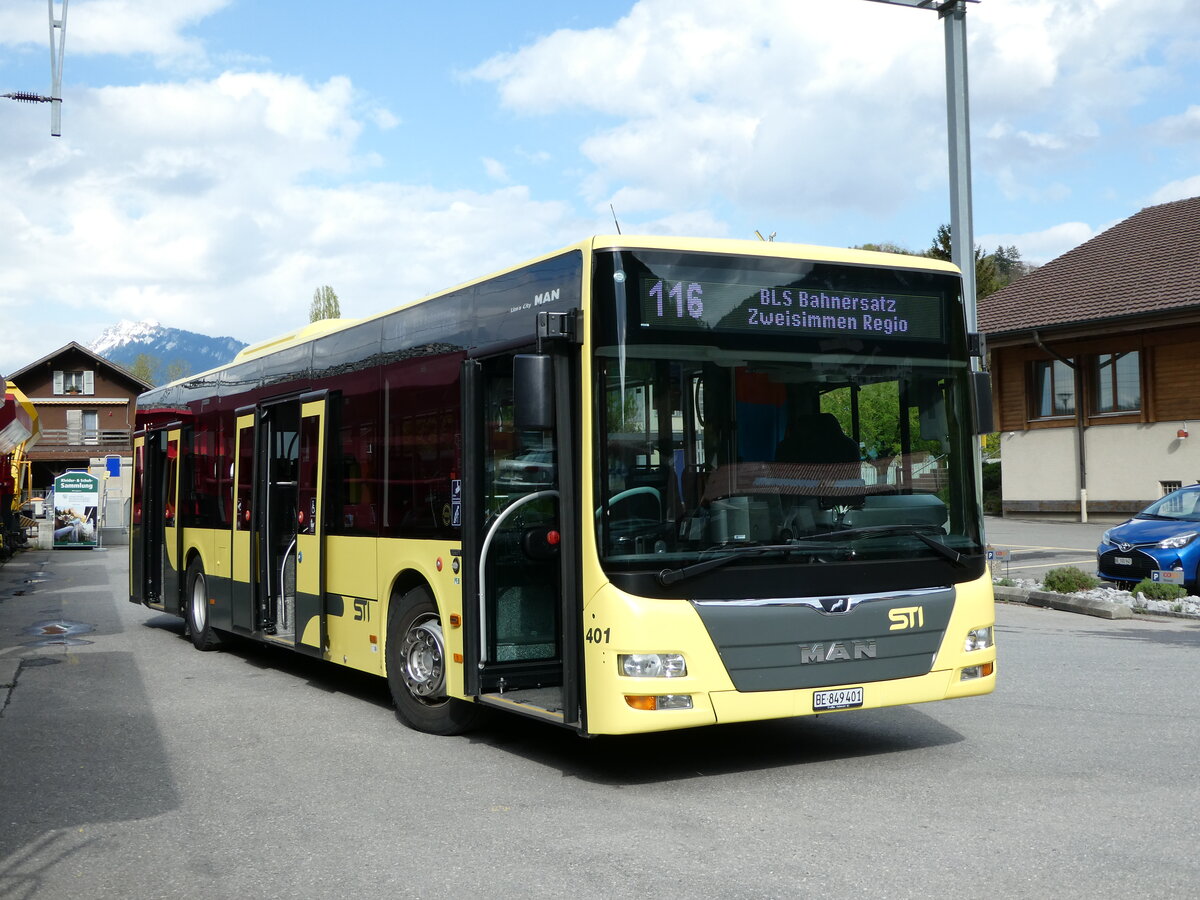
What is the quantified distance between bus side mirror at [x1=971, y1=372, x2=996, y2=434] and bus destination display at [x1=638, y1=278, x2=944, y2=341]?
326 millimetres

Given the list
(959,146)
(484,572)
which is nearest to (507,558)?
(484,572)

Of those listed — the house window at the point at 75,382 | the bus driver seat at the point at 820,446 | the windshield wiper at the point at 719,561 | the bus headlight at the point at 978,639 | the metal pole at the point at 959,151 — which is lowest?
the bus headlight at the point at 978,639

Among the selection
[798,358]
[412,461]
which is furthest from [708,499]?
[412,461]

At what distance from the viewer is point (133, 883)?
5.41 metres

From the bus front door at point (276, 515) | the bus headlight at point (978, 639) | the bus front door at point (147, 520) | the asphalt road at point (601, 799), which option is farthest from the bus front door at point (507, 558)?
the bus front door at point (147, 520)

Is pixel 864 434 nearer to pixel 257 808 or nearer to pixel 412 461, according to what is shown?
pixel 412 461

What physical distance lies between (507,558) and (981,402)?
114 inches

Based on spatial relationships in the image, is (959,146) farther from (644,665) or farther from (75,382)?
(75,382)

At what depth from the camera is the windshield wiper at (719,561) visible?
6809mm

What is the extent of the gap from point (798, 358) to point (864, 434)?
1.86ft

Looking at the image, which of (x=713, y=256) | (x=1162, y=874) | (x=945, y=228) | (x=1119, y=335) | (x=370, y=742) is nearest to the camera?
(x=1162, y=874)

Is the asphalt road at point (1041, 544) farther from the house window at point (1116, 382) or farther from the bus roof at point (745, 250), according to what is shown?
the bus roof at point (745, 250)

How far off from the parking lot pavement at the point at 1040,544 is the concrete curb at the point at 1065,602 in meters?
1.89

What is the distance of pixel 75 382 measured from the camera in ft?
281
